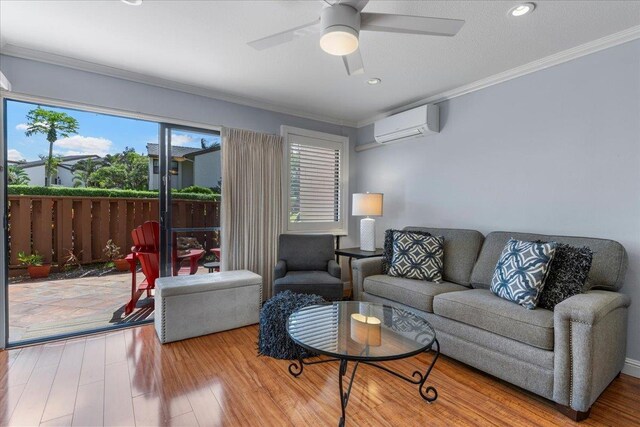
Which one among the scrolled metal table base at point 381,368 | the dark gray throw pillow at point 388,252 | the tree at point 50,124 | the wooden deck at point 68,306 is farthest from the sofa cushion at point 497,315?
the tree at point 50,124

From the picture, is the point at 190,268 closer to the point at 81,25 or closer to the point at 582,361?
the point at 81,25

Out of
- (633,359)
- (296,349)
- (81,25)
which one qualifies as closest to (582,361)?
(633,359)

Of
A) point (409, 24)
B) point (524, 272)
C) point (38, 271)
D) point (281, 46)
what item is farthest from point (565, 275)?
point (38, 271)

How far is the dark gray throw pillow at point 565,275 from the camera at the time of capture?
1935mm

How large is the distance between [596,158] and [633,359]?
1463mm

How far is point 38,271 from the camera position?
168 inches

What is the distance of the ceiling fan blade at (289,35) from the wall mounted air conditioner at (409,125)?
2.00 meters

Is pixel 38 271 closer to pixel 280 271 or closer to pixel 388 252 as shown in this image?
pixel 280 271

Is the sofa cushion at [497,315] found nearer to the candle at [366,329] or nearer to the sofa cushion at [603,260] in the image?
the sofa cushion at [603,260]

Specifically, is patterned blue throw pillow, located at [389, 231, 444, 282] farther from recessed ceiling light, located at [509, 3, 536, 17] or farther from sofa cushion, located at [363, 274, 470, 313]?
recessed ceiling light, located at [509, 3, 536, 17]

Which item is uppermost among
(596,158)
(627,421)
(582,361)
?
(596,158)

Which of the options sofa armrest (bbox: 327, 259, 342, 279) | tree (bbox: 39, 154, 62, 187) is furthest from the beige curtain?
tree (bbox: 39, 154, 62, 187)

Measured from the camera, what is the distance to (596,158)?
2.30 m

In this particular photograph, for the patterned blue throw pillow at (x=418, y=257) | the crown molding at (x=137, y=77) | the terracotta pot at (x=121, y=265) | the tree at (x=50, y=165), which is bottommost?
the terracotta pot at (x=121, y=265)
